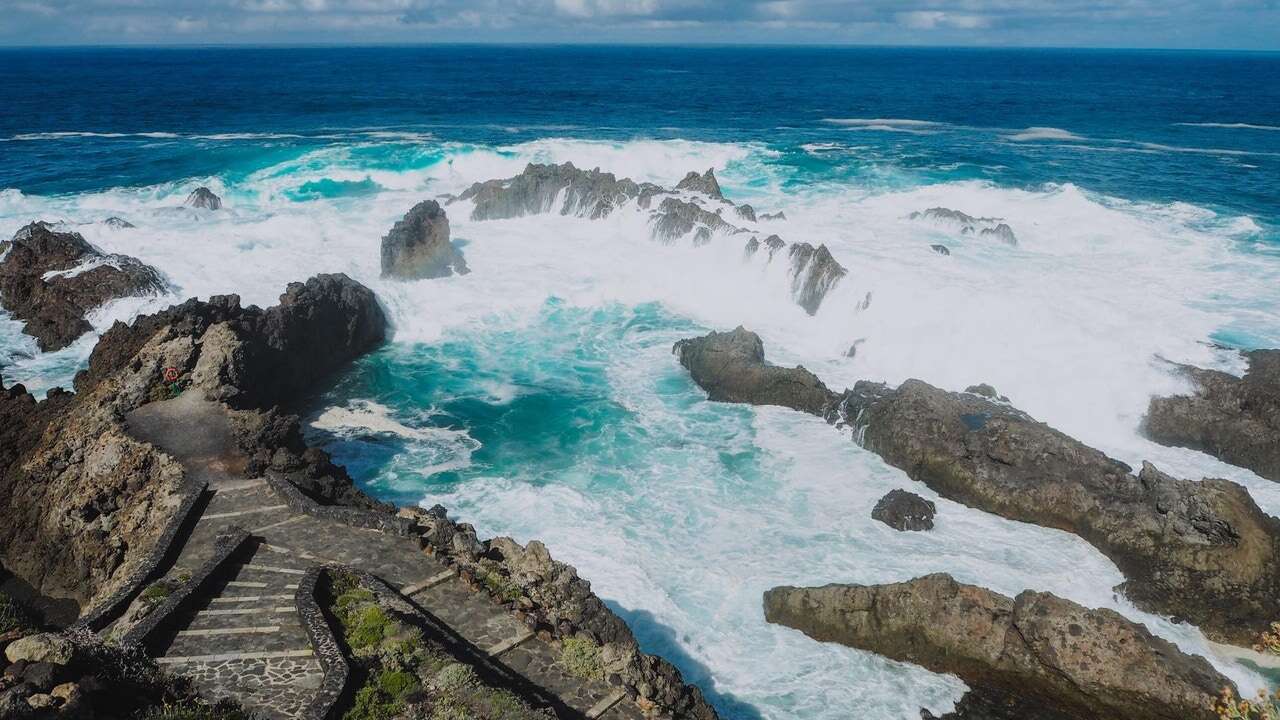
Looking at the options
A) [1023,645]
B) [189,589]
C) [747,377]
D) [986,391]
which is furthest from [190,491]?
[986,391]

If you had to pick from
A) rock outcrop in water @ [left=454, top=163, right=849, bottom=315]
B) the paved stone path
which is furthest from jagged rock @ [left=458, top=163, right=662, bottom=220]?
the paved stone path

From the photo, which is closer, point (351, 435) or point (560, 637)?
point (560, 637)

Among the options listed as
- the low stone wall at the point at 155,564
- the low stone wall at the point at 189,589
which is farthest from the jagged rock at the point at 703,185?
the low stone wall at the point at 189,589

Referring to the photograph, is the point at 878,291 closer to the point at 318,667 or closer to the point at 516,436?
the point at 516,436

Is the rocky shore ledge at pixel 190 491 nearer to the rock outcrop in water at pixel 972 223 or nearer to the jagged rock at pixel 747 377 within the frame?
the jagged rock at pixel 747 377

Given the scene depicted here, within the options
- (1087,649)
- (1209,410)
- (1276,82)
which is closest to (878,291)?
(1209,410)

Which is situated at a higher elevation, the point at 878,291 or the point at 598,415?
the point at 878,291

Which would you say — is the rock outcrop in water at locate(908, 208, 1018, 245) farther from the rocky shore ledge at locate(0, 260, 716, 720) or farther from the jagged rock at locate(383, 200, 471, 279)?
the rocky shore ledge at locate(0, 260, 716, 720)
